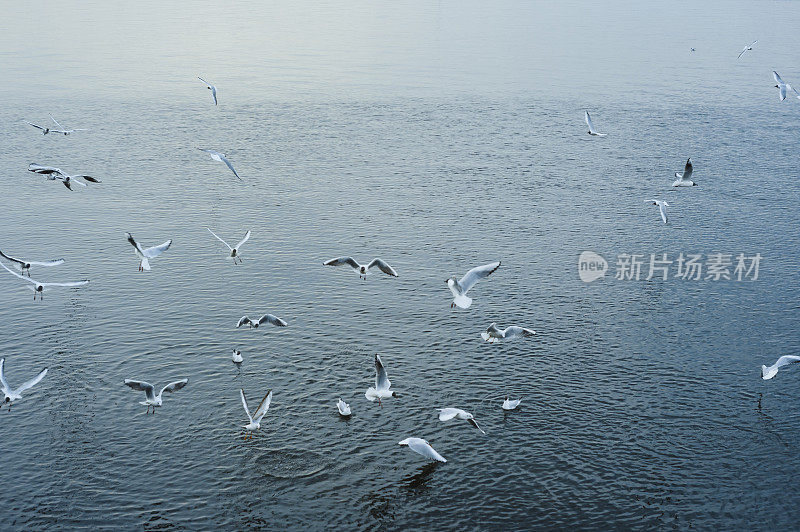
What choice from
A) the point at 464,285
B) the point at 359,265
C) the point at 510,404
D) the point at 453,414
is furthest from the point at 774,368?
the point at 359,265

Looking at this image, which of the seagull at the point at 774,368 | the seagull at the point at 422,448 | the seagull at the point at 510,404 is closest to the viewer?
the seagull at the point at 422,448

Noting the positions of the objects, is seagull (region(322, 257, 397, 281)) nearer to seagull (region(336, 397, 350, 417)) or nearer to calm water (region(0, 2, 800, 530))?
seagull (region(336, 397, 350, 417))

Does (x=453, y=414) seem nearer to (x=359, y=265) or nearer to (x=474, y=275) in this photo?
(x=474, y=275)

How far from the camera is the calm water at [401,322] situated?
165 ft

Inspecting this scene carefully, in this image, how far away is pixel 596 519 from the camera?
48.4 metres

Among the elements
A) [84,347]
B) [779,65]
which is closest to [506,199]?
[84,347]

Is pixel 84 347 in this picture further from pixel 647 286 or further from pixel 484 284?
pixel 647 286

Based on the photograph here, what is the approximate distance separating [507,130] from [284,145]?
37.1m

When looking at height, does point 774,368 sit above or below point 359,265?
below

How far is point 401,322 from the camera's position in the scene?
71375 millimetres

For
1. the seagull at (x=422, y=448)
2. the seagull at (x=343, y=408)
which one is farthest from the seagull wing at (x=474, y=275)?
the seagull at (x=343, y=408)

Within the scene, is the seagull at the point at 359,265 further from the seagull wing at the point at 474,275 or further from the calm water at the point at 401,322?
the calm water at the point at 401,322

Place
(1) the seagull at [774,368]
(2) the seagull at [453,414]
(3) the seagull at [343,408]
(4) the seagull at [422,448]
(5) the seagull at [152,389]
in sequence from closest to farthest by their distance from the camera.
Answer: (4) the seagull at [422,448] < (2) the seagull at [453,414] < (5) the seagull at [152,389] < (3) the seagull at [343,408] < (1) the seagull at [774,368]

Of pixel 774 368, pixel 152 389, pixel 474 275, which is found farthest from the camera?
pixel 774 368
